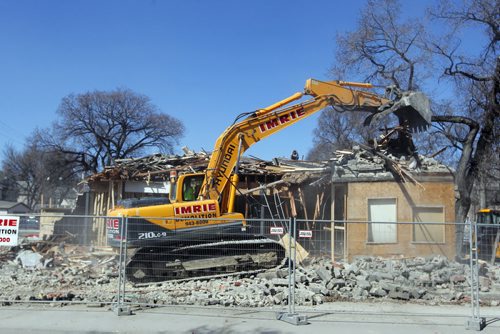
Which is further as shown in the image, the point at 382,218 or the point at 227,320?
the point at 382,218

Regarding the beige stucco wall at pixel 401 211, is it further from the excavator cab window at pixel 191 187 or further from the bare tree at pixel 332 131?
the bare tree at pixel 332 131

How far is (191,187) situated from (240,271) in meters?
2.59

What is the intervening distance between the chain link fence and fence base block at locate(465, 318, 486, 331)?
0.05ft

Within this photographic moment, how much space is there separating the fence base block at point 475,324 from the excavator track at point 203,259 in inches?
213

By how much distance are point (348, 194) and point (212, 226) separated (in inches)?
254

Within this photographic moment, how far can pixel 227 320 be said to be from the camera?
27.6 ft

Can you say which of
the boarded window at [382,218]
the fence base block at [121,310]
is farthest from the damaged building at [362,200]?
the fence base block at [121,310]

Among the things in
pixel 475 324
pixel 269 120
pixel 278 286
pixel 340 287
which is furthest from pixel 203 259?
pixel 475 324

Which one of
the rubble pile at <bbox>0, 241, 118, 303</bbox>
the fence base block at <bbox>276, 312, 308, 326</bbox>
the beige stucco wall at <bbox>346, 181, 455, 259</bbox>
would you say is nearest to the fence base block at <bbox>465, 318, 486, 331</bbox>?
the fence base block at <bbox>276, 312, 308, 326</bbox>

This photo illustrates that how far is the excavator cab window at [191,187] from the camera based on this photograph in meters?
13.3

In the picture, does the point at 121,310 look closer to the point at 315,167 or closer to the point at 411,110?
the point at 411,110

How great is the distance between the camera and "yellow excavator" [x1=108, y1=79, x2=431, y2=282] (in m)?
11.9

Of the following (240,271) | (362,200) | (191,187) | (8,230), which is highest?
(191,187)

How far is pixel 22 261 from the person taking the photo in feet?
51.2
